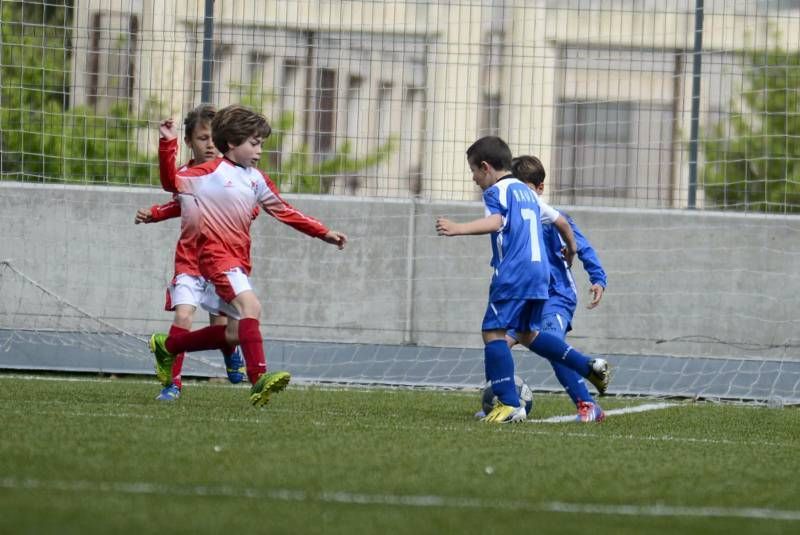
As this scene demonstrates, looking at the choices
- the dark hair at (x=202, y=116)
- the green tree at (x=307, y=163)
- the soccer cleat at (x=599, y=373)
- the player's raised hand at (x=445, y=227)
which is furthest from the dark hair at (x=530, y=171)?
the green tree at (x=307, y=163)

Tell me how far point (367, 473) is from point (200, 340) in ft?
9.20

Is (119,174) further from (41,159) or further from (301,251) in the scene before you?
(301,251)

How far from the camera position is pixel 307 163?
1167cm

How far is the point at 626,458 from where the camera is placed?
231 inches

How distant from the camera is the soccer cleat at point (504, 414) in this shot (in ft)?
24.6

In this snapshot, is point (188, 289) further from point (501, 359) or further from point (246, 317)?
point (501, 359)

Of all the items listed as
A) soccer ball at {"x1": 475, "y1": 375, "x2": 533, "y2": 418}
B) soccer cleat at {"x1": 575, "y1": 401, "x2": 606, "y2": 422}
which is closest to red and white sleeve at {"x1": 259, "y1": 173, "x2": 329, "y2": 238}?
soccer ball at {"x1": 475, "y1": 375, "x2": 533, "y2": 418}

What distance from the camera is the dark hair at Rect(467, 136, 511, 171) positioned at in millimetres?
7742

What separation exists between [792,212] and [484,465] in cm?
668

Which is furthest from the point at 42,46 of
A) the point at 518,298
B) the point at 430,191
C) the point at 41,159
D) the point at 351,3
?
the point at 518,298

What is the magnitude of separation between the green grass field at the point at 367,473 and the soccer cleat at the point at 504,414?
0.51ft

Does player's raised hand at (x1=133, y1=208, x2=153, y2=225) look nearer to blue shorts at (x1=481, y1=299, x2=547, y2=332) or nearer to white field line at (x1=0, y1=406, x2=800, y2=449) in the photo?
white field line at (x1=0, y1=406, x2=800, y2=449)

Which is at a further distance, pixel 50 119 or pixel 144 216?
pixel 50 119

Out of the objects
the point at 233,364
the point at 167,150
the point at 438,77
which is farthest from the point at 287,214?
the point at 438,77
